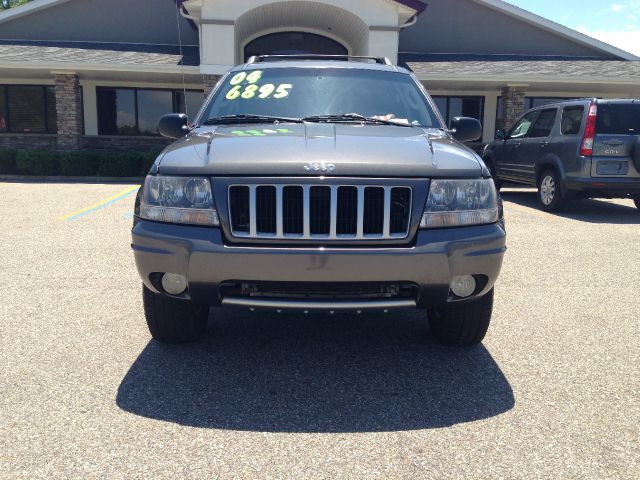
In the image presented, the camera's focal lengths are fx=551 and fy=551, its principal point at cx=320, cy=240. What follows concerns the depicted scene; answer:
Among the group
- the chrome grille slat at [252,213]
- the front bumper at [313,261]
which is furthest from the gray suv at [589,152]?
the chrome grille slat at [252,213]

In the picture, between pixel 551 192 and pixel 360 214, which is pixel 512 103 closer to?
pixel 551 192

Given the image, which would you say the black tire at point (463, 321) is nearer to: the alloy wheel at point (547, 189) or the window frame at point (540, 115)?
the alloy wheel at point (547, 189)

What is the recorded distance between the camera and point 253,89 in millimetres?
4164

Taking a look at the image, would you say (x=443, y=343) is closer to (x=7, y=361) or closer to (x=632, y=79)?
(x=7, y=361)

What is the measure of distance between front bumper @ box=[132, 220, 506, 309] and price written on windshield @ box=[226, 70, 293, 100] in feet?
5.27

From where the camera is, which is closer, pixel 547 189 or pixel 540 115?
pixel 547 189

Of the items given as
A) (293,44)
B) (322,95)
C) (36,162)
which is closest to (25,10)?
(36,162)

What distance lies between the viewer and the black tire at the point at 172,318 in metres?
3.19

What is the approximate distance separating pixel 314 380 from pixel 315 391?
5.2 inches

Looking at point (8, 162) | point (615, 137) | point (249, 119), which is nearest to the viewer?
point (249, 119)

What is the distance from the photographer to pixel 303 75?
4.25m

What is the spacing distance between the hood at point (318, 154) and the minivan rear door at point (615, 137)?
6594 millimetres

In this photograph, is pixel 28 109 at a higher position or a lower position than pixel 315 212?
lower

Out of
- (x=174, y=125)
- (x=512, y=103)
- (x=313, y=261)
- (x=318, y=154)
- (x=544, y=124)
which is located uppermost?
(x=318, y=154)
